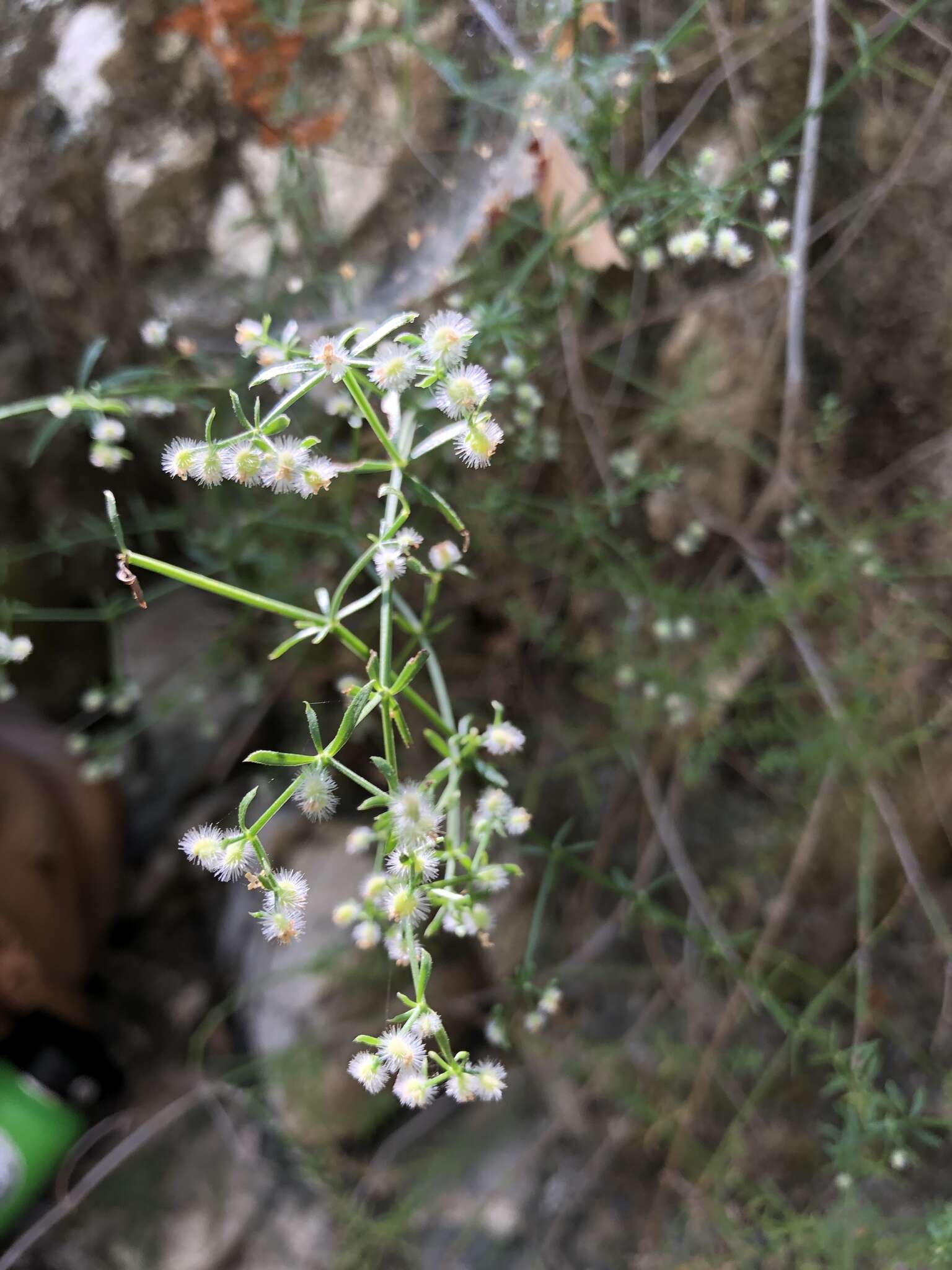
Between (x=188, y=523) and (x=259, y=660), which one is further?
(x=259, y=660)

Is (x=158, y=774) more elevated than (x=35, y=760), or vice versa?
(x=35, y=760)

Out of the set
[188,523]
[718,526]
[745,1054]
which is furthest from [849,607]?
[188,523]

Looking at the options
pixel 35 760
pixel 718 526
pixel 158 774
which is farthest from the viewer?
pixel 158 774

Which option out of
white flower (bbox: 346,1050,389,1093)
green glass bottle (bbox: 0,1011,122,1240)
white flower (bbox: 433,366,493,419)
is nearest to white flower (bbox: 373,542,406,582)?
white flower (bbox: 433,366,493,419)

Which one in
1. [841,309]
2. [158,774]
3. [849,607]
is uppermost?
[841,309]

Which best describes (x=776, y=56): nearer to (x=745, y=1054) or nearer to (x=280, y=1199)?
(x=745, y=1054)

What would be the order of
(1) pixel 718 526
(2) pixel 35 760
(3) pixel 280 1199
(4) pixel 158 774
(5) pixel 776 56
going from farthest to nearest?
(4) pixel 158 774 < (2) pixel 35 760 < (3) pixel 280 1199 < (1) pixel 718 526 < (5) pixel 776 56

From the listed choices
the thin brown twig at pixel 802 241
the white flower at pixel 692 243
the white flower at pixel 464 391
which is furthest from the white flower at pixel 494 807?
the thin brown twig at pixel 802 241

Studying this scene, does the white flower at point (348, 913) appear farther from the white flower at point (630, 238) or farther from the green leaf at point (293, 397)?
the white flower at point (630, 238)
